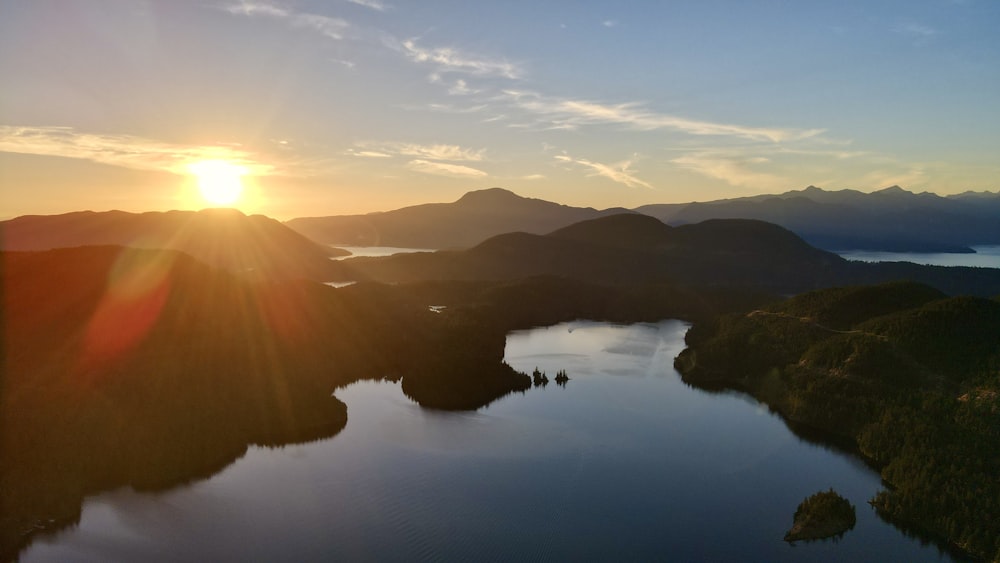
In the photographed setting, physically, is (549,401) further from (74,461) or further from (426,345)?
(74,461)

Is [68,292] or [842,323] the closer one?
[68,292]

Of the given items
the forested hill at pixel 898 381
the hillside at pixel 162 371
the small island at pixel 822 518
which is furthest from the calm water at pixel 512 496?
the hillside at pixel 162 371

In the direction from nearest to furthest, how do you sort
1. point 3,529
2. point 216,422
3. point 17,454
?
point 3,529, point 17,454, point 216,422

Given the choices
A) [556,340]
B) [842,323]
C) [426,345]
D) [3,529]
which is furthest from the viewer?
[556,340]

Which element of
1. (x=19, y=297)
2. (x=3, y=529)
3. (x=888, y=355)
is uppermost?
(x=19, y=297)

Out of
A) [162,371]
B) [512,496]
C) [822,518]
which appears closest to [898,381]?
[822,518]

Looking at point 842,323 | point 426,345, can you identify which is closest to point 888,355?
point 842,323

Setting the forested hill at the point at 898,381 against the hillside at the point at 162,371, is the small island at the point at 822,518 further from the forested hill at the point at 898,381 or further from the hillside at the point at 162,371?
the hillside at the point at 162,371

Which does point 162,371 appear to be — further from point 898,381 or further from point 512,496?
point 898,381

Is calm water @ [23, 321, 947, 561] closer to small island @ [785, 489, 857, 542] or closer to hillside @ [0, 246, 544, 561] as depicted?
small island @ [785, 489, 857, 542]
